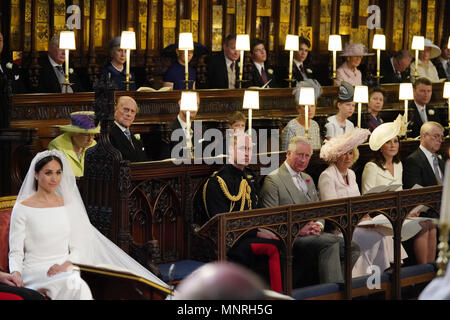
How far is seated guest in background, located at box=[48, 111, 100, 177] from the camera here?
733 cm

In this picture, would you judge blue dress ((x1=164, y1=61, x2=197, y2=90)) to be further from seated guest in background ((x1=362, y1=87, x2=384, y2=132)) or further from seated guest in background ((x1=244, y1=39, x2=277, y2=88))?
seated guest in background ((x1=362, y1=87, x2=384, y2=132))

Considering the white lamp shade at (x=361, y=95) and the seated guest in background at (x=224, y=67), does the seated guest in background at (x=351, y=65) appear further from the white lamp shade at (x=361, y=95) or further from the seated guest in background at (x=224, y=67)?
the white lamp shade at (x=361, y=95)

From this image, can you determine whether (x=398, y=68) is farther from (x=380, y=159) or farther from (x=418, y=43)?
(x=380, y=159)

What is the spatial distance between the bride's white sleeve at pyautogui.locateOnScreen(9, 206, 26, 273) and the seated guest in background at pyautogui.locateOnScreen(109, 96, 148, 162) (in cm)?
194

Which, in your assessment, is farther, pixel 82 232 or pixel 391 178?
pixel 391 178

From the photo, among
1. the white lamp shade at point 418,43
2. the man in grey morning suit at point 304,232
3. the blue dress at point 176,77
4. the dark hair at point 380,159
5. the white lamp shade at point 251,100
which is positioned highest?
the white lamp shade at point 418,43

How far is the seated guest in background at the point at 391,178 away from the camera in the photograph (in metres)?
7.62

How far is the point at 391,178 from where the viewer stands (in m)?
7.71

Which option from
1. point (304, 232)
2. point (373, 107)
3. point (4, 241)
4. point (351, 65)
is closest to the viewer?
point (4, 241)

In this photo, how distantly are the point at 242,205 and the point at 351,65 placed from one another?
20.6ft

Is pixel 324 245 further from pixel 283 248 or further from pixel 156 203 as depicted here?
pixel 156 203

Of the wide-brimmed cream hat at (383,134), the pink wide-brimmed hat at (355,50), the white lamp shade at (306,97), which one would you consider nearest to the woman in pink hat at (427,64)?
the pink wide-brimmed hat at (355,50)

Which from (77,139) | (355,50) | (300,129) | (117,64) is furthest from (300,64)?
(77,139)

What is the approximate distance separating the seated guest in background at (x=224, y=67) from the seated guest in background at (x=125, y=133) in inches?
151
